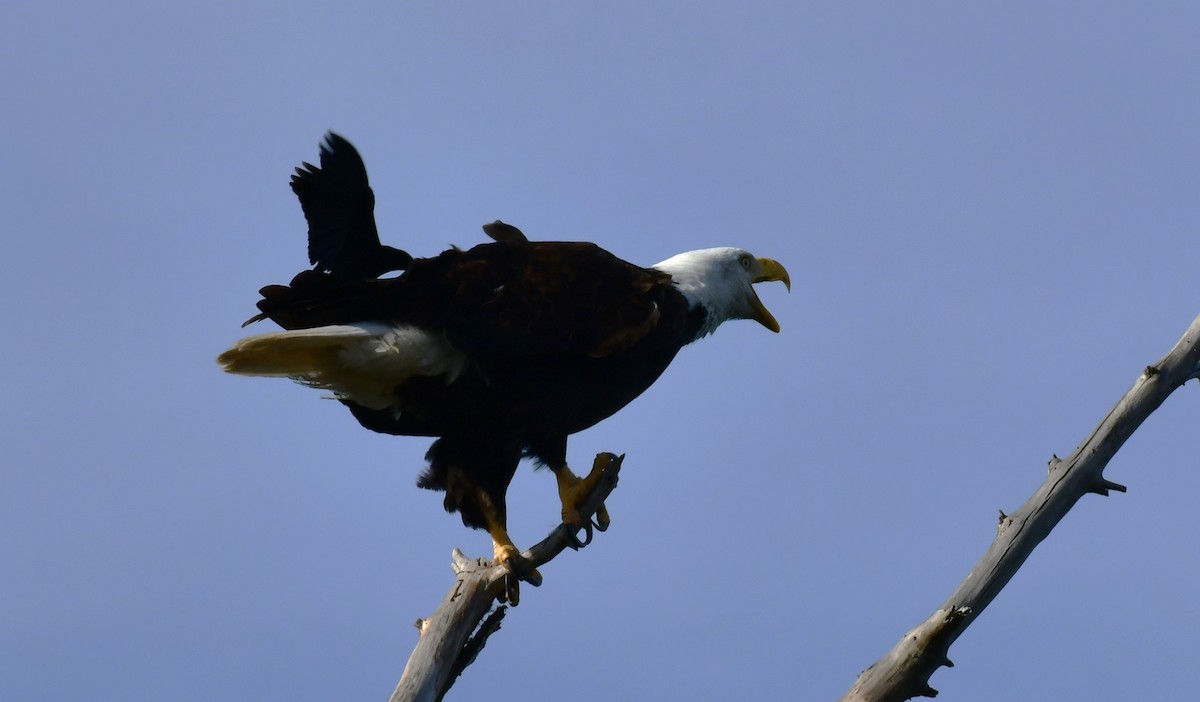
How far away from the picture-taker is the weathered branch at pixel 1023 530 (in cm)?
425

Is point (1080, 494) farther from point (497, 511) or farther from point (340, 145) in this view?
point (340, 145)

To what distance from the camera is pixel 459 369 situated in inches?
233

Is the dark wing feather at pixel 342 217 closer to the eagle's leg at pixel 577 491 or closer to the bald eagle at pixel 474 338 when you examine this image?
the bald eagle at pixel 474 338

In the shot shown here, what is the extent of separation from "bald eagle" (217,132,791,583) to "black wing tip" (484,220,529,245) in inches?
0.7

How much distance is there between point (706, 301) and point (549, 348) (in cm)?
95

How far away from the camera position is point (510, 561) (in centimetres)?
557

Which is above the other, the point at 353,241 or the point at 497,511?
the point at 353,241

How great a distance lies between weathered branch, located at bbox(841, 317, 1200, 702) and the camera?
4.25 metres

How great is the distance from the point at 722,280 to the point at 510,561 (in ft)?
5.99

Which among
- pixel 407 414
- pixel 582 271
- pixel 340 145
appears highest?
pixel 340 145

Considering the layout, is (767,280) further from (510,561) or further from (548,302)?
(510,561)

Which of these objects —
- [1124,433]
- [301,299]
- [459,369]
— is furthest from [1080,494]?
[301,299]

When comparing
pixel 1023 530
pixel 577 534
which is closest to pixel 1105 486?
pixel 1023 530

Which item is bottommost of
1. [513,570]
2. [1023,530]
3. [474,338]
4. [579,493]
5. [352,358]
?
[1023,530]
